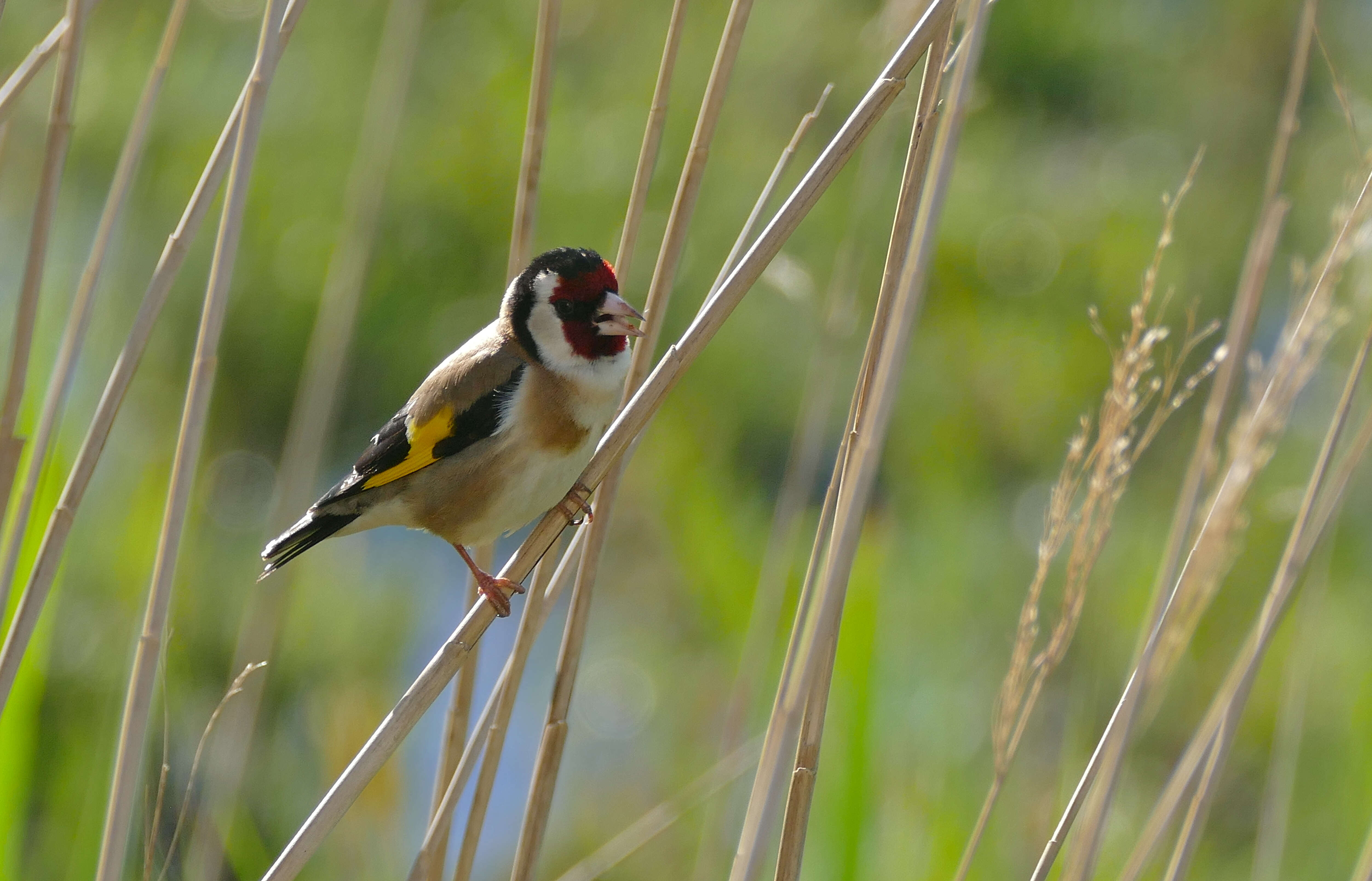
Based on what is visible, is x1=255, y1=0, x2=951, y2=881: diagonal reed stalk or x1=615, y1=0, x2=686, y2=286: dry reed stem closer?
x1=255, y1=0, x2=951, y2=881: diagonal reed stalk

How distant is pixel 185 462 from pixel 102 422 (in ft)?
0.53

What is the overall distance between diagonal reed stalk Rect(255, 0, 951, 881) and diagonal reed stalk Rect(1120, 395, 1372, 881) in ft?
3.17

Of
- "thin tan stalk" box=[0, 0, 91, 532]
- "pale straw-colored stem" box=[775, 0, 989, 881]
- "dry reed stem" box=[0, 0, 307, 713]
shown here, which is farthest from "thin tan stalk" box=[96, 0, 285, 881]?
"pale straw-colored stem" box=[775, 0, 989, 881]

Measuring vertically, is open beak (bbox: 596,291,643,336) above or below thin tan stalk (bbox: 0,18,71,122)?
below

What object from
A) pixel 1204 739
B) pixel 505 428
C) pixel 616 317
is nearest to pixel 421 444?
pixel 505 428

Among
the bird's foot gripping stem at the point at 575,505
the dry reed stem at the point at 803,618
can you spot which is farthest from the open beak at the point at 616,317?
the dry reed stem at the point at 803,618

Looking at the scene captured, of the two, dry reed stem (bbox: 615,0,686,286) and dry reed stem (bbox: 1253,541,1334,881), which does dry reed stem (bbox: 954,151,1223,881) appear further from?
dry reed stem (bbox: 615,0,686,286)

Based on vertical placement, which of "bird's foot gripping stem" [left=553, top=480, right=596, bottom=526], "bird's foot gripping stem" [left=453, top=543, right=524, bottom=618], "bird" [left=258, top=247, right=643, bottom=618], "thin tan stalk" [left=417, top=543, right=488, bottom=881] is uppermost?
"bird" [left=258, top=247, right=643, bottom=618]

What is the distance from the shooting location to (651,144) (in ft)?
6.40

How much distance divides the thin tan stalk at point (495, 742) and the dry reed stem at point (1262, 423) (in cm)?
84

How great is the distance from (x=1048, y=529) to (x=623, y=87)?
2713mm

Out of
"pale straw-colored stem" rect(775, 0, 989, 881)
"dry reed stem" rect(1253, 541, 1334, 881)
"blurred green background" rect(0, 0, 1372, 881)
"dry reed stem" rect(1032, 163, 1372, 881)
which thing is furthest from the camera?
"blurred green background" rect(0, 0, 1372, 881)

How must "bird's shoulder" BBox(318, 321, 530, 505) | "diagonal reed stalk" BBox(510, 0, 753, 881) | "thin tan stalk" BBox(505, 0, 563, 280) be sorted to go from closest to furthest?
"diagonal reed stalk" BBox(510, 0, 753, 881) < "thin tan stalk" BBox(505, 0, 563, 280) < "bird's shoulder" BBox(318, 321, 530, 505)

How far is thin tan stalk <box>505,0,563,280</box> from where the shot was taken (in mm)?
1975
